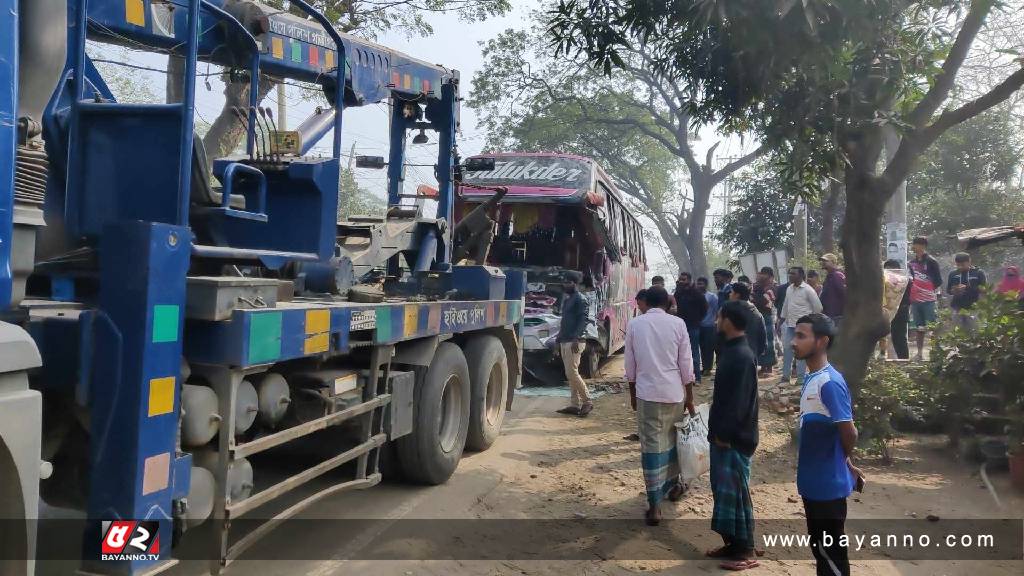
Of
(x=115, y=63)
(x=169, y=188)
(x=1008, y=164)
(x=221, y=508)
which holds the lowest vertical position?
(x=221, y=508)

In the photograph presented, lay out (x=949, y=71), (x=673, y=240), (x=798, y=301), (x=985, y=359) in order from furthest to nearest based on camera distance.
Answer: (x=673, y=240) < (x=798, y=301) < (x=985, y=359) < (x=949, y=71)

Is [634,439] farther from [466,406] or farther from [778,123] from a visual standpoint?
[778,123]

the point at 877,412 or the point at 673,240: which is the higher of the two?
the point at 673,240

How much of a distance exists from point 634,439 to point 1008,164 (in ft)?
62.2

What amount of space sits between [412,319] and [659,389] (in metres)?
1.77

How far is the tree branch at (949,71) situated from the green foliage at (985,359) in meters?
1.85

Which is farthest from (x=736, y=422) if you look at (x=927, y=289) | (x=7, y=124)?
(x=927, y=289)

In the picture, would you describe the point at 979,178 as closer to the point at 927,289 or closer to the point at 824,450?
the point at 927,289

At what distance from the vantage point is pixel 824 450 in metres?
3.59

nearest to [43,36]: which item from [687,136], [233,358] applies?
[233,358]

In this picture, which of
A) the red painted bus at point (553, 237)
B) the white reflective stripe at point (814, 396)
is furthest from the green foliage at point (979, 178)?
the white reflective stripe at point (814, 396)

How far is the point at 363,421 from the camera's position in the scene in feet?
15.6

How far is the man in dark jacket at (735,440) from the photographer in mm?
4508

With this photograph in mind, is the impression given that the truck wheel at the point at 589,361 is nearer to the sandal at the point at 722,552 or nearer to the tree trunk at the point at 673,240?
the sandal at the point at 722,552
